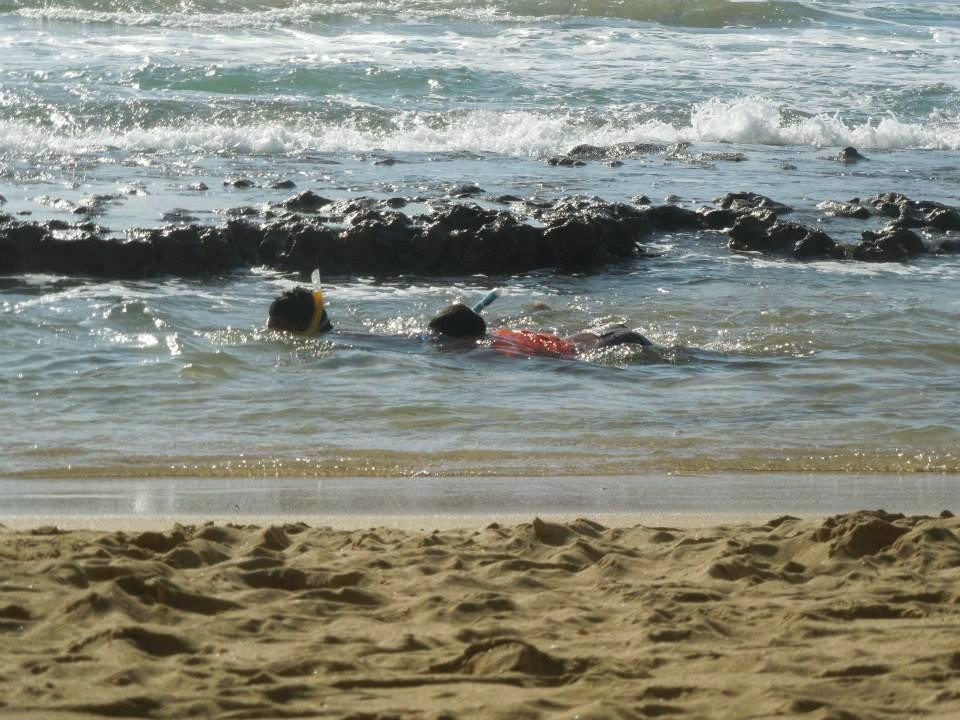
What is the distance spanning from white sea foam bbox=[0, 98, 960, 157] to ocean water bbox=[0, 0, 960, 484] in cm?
7

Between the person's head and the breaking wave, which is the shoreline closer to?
the person's head

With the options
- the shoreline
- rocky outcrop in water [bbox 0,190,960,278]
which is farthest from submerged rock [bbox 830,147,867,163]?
the shoreline

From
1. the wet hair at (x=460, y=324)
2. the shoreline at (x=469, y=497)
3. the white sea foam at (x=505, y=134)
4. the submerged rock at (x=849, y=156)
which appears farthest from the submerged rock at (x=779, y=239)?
the white sea foam at (x=505, y=134)

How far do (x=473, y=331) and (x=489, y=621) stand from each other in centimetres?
502

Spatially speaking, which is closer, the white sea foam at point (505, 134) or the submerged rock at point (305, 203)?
the submerged rock at point (305, 203)

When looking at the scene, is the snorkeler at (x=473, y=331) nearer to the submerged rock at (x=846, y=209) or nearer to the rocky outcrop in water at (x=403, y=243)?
the rocky outcrop in water at (x=403, y=243)

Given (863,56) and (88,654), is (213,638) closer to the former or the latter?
(88,654)

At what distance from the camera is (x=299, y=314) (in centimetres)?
880

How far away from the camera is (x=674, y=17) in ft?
104

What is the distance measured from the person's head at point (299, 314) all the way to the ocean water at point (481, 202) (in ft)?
0.40

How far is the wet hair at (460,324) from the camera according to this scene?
28.3 feet

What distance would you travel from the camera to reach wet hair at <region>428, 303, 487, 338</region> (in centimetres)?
863

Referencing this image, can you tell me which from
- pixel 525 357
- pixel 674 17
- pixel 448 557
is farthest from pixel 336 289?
pixel 674 17

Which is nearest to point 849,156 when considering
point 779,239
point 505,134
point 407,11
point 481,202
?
point 505,134
